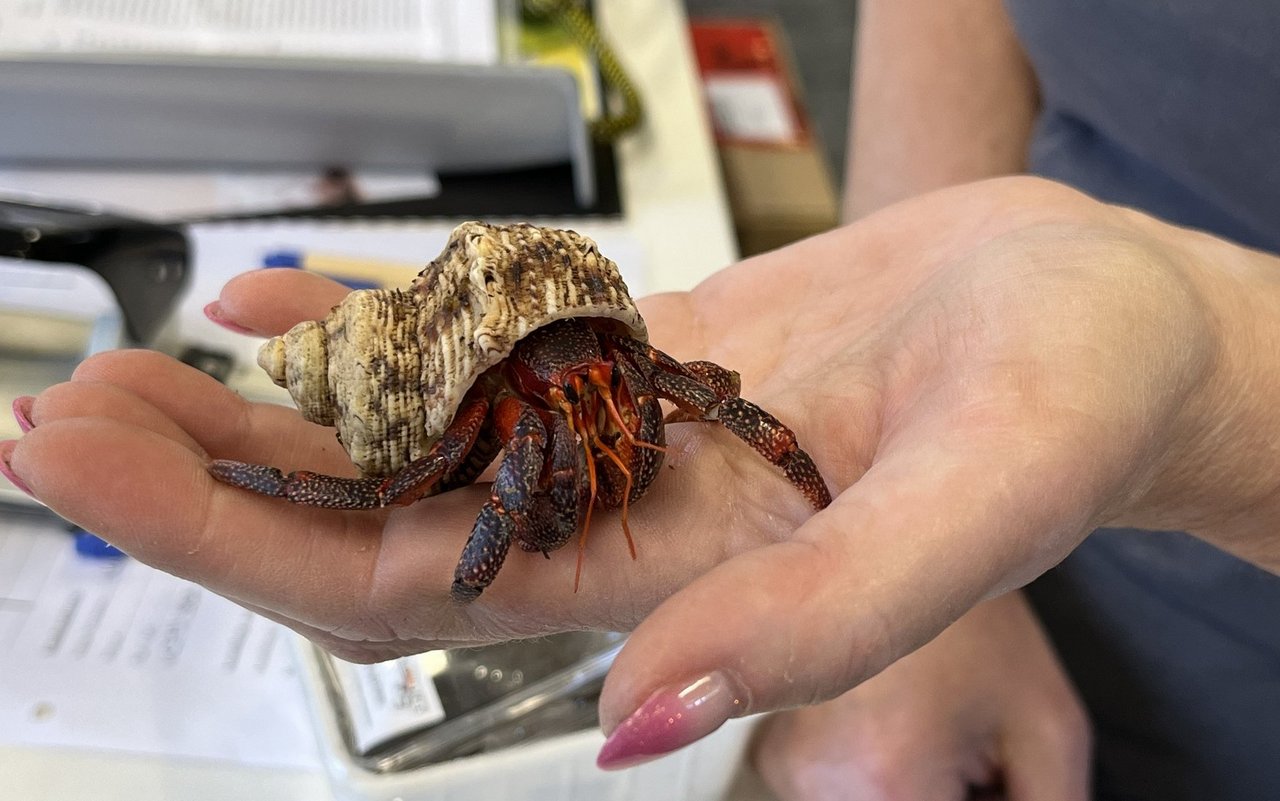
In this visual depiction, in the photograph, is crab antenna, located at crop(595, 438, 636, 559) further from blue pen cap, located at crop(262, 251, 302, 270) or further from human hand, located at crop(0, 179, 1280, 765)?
blue pen cap, located at crop(262, 251, 302, 270)

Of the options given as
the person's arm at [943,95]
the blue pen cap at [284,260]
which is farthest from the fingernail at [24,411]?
the person's arm at [943,95]

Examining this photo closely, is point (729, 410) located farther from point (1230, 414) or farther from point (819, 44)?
point (819, 44)

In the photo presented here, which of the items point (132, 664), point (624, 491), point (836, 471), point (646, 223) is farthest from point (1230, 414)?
point (132, 664)

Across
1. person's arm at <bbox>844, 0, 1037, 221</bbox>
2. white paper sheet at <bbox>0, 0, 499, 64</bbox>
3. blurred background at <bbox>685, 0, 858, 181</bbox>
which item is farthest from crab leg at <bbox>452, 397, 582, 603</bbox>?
blurred background at <bbox>685, 0, 858, 181</bbox>

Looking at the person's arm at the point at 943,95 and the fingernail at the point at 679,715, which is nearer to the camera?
the fingernail at the point at 679,715

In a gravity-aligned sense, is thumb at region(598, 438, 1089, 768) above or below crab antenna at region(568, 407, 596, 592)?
above

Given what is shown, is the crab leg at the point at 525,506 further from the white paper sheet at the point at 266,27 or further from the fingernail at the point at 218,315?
the white paper sheet at the point at 266,27
